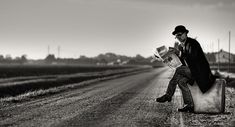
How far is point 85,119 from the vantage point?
8.94 m

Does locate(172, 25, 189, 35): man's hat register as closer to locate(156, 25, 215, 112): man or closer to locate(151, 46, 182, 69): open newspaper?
locate(156, 25, 215, 112): man

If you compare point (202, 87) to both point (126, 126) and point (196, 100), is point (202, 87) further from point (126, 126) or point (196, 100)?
point (126, 126)

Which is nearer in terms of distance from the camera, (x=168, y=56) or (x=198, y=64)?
(x=198, y=64)

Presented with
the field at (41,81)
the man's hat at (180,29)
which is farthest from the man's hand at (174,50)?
the field at (41,81)

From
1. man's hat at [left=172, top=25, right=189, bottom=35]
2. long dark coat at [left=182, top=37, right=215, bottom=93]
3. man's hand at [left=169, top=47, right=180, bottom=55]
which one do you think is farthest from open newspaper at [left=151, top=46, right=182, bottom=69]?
man's hat at [left=172, top=25, right=189, bottom=35]

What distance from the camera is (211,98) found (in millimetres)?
9766

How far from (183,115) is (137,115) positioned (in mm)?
1243

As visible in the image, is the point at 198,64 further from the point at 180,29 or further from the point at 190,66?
the point at 180,29

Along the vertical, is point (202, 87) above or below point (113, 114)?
above

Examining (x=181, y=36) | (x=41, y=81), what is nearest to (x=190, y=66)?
(x=181, y=36)

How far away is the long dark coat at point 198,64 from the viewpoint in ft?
31.2

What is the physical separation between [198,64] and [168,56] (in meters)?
0.95

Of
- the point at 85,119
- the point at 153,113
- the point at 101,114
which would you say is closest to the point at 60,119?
the point at 85,119

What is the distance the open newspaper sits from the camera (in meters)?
10.1
